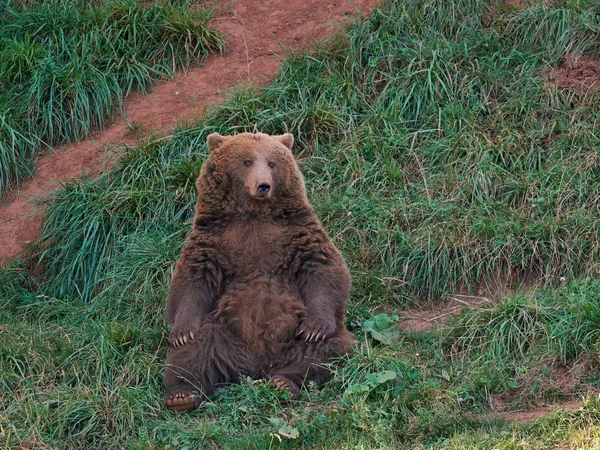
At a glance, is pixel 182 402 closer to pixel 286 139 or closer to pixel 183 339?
pixel 183 339

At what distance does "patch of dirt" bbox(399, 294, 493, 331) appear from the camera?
7.74 m

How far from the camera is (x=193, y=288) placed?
274 inches

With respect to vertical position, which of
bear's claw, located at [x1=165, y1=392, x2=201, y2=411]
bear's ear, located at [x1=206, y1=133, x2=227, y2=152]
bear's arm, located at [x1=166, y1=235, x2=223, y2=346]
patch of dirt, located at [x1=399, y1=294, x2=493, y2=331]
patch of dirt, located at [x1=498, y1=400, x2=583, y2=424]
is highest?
bear's ear, located at [x1=206, y1=133, x2=227, y2=152]

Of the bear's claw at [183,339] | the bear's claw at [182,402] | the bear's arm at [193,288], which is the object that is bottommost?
the bear's claw at [182,402]

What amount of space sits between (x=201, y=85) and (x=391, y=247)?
3.00 metres

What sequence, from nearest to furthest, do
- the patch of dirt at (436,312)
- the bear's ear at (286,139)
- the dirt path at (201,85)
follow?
1. the bear's ear at (286,139)
2. the patch of dirt at (436,312)
3. the dirt path at (201,85)

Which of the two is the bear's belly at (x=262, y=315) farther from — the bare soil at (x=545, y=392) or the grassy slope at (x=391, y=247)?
the bare soil at (x=545, y=392)

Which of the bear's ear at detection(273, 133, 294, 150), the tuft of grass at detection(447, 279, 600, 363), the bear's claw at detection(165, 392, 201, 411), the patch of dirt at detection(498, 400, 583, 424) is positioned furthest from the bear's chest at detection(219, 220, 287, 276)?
the patch of dirt at detection(498, 400, 583, 424)

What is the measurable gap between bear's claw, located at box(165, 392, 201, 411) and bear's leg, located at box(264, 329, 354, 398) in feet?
1.66

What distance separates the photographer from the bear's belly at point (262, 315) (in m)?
6.90

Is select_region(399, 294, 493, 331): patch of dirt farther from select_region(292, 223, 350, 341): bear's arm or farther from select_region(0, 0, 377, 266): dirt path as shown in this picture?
select_region(0, 0, 377, 266): dirt path

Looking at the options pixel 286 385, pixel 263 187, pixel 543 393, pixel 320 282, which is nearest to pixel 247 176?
pixel 263 187

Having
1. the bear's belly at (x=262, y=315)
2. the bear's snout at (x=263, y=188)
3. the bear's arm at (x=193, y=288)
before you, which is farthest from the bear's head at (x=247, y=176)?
the bear's belly at (x=262, y=315)

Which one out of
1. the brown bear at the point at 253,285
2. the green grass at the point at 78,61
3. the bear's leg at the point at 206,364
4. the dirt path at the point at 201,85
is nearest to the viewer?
the bear's leg at the point at 206,364
